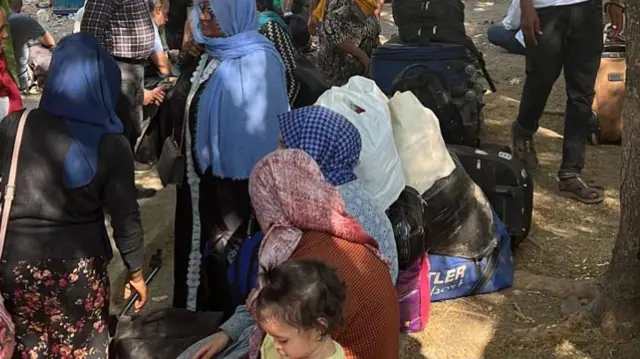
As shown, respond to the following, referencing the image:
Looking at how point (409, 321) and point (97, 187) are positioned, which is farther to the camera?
point (409, 321)

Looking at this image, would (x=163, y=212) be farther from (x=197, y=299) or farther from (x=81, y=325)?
(x=81, y=325)

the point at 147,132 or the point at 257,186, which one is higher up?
the point at 257,186

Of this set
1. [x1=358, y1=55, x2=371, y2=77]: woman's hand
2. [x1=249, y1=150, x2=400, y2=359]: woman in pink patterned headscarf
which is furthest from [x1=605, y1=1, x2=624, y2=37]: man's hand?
[x1=249, y1=150, x2=400, y2=359]: woman in pink patterned headscarf

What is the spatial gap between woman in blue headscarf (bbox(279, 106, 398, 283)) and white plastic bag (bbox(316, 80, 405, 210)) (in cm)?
44

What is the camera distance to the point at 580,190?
532 centimetres

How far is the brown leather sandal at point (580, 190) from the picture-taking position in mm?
5266

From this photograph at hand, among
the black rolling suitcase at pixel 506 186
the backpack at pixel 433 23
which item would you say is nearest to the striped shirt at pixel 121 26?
the backpack at pixel 433 23

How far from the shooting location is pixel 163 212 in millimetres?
5449

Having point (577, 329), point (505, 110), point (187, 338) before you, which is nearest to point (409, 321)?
point (577, 329)

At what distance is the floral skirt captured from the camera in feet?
9.62

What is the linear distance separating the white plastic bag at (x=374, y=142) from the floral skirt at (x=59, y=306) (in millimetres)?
1072

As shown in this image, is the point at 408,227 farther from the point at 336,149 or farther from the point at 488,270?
the point at 488,270

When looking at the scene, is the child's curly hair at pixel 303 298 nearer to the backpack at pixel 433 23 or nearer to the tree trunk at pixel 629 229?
→ the tree trunk at pixel 629 229

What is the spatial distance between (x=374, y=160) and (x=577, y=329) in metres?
1.14
